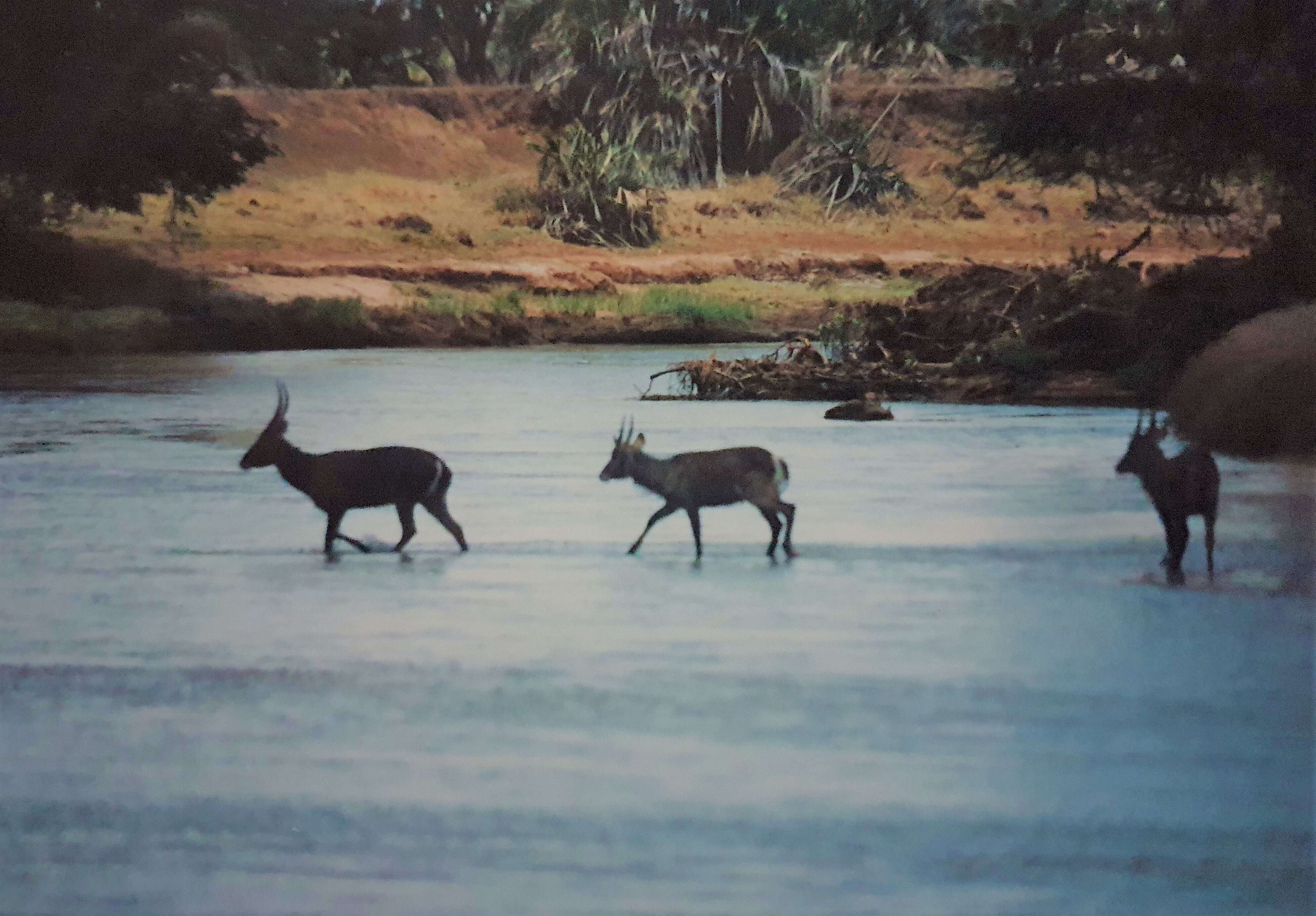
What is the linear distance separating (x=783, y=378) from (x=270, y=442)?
1.14 metres

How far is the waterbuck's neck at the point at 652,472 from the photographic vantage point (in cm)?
383

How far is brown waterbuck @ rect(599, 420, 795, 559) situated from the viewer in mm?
3789

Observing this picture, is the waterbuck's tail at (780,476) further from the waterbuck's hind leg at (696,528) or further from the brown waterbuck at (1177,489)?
the brown waterbuck at (1177,489)

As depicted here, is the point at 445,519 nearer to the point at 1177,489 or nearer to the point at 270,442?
the point at 270,442

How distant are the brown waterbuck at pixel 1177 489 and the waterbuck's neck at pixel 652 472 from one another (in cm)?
95

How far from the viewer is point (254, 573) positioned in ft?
12.5

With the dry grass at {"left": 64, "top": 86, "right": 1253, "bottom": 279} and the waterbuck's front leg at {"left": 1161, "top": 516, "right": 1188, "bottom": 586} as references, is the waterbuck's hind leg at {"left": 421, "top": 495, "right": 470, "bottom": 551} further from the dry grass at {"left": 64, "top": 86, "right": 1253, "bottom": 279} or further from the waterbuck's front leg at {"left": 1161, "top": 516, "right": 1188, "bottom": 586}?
the waterbuck's front leg at {"left": 1161, "top": 516, "right": 1188, "bottom": 586}

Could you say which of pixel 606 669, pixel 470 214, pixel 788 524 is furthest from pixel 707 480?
pixel 470 214

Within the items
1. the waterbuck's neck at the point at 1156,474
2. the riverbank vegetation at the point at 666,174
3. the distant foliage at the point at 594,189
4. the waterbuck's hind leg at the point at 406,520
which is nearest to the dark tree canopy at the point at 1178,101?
the riverbank vegetation at the point at 666,174

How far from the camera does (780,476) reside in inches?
152

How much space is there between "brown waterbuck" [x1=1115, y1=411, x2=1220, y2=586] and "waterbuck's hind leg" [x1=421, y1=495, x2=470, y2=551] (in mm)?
1357

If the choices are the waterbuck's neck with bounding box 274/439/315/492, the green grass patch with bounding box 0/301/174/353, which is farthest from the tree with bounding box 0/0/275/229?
the waterbuck's neck with bounding box 274/439/315/492

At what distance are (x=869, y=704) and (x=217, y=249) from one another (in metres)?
1.80

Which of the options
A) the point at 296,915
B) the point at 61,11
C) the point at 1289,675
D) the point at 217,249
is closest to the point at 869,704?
the point at 1289,675
